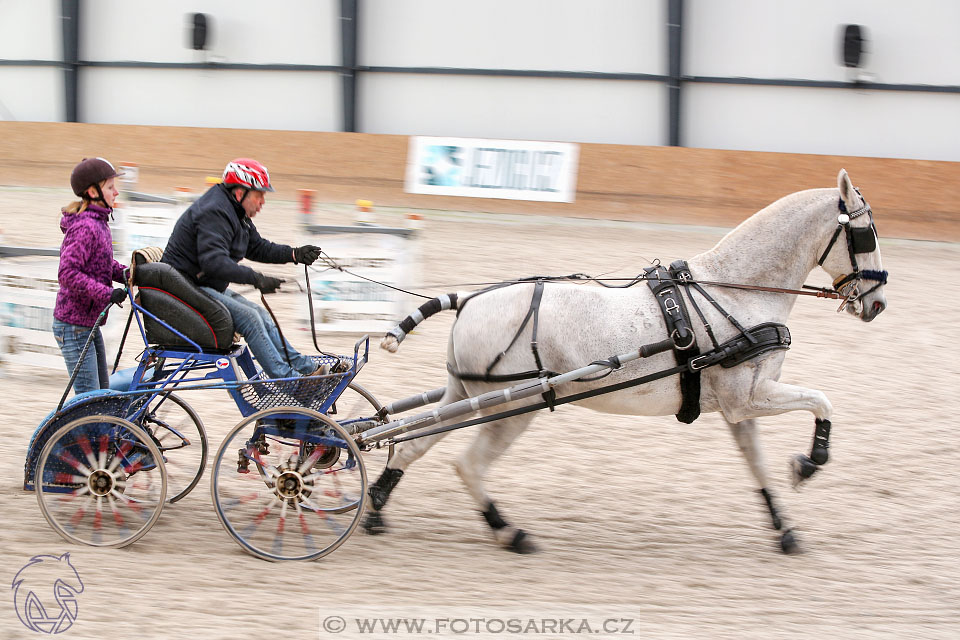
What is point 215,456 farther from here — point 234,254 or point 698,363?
point 698,363

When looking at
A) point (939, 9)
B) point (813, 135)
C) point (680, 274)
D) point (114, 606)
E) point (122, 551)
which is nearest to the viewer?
point (114, 606)

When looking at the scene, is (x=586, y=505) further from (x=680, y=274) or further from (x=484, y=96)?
(x=484, y=96)

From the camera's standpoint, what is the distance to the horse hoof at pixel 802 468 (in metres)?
4.56

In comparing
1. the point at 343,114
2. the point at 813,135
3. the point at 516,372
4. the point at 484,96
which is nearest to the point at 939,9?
the point at 813,135

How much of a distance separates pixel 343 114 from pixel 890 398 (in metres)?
11.1

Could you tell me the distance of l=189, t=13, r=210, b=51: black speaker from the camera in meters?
15.7

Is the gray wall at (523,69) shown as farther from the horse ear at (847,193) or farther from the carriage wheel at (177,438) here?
the carriage wheel at (177,438)

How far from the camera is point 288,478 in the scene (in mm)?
4469

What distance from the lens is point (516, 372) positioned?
4605 mm

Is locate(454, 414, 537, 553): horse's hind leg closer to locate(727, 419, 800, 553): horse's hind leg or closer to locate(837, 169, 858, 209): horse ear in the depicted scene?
locate(727, 419, 800, 553): horse's hind leg

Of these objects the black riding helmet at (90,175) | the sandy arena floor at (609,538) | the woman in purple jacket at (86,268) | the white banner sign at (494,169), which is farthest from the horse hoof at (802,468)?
the white banner sign at (494,169)

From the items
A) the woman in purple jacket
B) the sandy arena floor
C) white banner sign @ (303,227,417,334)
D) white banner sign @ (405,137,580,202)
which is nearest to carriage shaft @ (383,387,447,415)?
the sandy arena floor

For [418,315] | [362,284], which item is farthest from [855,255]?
[362,284]

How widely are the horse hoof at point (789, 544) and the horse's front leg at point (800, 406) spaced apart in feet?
1.39
